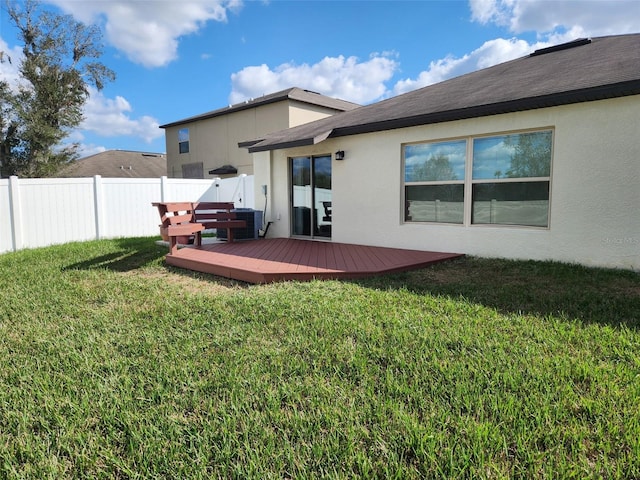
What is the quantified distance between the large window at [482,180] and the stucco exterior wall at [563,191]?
172mm

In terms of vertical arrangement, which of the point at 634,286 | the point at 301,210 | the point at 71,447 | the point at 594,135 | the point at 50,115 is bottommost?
the point at 71,447

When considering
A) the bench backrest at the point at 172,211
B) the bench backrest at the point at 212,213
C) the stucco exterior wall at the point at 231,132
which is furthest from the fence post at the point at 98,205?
the stucco exterior wall at the point at 231,132

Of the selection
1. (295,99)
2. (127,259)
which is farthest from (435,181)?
(295,99)

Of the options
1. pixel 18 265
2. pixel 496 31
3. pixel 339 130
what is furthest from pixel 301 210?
pixel 496 31

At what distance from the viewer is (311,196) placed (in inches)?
380

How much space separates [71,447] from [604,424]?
10.0 feet

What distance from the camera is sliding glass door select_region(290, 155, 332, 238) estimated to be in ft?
30.6

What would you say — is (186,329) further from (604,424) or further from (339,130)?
(339,130)

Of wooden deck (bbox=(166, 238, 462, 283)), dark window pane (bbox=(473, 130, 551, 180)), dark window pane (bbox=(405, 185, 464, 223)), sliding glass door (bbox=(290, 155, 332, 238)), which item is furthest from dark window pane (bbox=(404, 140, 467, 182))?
sliding glass door (bbox=(290, 155, 332, 238))

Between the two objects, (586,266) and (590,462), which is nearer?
(590,462)

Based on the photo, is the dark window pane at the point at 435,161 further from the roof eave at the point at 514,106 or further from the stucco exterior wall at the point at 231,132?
the stucco exterior wall at the point at 231,132

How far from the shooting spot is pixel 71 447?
2174 mm

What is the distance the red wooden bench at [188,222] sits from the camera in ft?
22.8

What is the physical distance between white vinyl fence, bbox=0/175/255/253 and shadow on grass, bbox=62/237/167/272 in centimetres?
214
